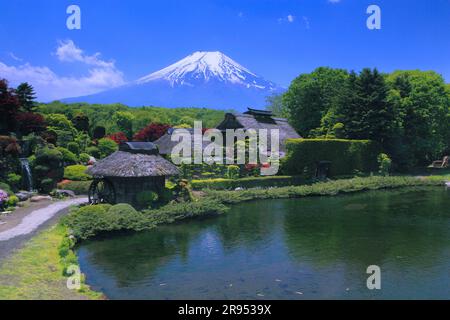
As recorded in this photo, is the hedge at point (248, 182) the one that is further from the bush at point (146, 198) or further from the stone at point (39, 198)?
the stone at point (39, 198)

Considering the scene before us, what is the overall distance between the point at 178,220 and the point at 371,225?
32.9 feet

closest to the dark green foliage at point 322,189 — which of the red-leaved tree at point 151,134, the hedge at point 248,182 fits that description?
the hedge at point 248,182

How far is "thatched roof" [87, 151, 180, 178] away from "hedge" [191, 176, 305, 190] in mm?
6631

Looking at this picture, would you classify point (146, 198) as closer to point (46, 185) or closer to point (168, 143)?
point (46, 185)

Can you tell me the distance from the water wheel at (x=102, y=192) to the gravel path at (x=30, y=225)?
0.95 meters

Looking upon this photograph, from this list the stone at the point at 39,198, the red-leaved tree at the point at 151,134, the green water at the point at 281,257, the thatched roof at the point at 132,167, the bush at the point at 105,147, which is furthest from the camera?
the red-leaved tree at the point at 151,134

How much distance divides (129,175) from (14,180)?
773 centimetres

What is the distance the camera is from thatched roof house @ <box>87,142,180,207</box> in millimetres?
22969

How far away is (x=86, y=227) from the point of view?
Answer: 18203 millimetres

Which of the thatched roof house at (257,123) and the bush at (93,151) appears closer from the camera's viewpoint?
the bush at (93,151)

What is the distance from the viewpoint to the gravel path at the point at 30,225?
14.7m

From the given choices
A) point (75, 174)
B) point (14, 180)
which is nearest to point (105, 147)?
point (75, 174)

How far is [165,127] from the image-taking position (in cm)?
4884
